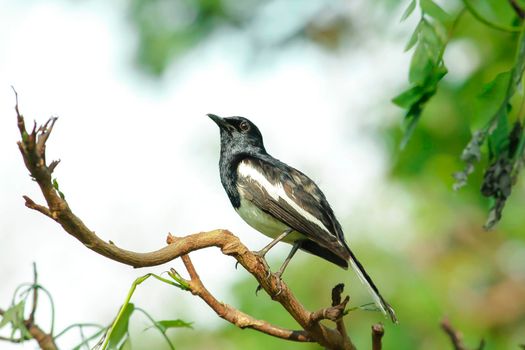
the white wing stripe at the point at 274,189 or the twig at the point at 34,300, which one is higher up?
the white wing stripe at the point at 274,189

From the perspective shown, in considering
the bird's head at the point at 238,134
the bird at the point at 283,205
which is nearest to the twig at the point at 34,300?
the bird at the point at 283,205

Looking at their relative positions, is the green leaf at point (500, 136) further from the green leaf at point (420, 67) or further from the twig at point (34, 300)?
the twig at point (34, 300)

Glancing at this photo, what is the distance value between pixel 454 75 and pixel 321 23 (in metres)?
1.81

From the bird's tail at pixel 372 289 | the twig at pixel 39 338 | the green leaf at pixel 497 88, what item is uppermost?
the twig at pixel 39 338

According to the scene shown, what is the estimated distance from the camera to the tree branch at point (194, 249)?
5.54ft

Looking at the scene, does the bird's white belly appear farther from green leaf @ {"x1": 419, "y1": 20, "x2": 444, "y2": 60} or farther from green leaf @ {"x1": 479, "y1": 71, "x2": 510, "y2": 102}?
green leaf @ {"x1": 479, "y1": 71, "x2": 510, "y2": 102}

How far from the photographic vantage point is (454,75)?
7266 mm

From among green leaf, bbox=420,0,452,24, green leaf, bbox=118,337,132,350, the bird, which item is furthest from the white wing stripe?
green leaf, bbox=118,337,132,350

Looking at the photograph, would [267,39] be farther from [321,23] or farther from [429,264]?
[429,264]

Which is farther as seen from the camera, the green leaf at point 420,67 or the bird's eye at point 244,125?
the bird's eye at point 244,125

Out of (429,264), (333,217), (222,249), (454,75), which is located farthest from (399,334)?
(222,249)

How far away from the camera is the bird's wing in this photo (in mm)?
4078

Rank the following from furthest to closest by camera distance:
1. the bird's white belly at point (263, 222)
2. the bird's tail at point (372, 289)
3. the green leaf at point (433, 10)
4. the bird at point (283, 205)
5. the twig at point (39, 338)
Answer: the bird's white belly at point (263, 222) → the bird at point (283, 205) → the bird's tail at point (372, 289) → the green leaf at point (433, 10) → the twig at point (39, 338)

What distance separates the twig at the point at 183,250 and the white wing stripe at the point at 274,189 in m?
1.53
